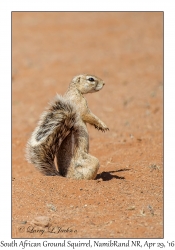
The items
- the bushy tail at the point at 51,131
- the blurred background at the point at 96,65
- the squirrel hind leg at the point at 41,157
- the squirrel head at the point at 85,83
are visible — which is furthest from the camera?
the blurred background at the point at 96,65

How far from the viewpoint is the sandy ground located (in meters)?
7.13

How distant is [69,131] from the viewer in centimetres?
846

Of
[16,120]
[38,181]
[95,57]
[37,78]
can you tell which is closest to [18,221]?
[38,181]

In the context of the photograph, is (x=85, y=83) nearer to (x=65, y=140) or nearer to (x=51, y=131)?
(x=65, y=140)

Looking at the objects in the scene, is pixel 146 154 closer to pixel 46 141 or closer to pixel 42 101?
pixel 46 141

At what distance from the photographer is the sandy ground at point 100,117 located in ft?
23.4

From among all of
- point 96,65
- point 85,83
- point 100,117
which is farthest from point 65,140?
point 96,65

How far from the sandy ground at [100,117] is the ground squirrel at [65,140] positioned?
0.27 metres

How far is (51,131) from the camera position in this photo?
8023 mm

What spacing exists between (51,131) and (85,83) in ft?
4.66

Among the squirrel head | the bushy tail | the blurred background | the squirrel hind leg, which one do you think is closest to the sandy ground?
the blurred background

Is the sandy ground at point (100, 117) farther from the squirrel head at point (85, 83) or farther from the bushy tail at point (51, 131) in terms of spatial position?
the squirrel head at point (85, 83)

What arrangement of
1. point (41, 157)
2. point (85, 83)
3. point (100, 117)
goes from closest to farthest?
point (41, 157), point (85, 83), point (100, 117)

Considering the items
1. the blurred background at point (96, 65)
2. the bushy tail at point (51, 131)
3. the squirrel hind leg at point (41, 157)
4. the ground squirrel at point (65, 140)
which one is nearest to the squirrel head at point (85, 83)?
the ground squirrel at point (65, 140)
